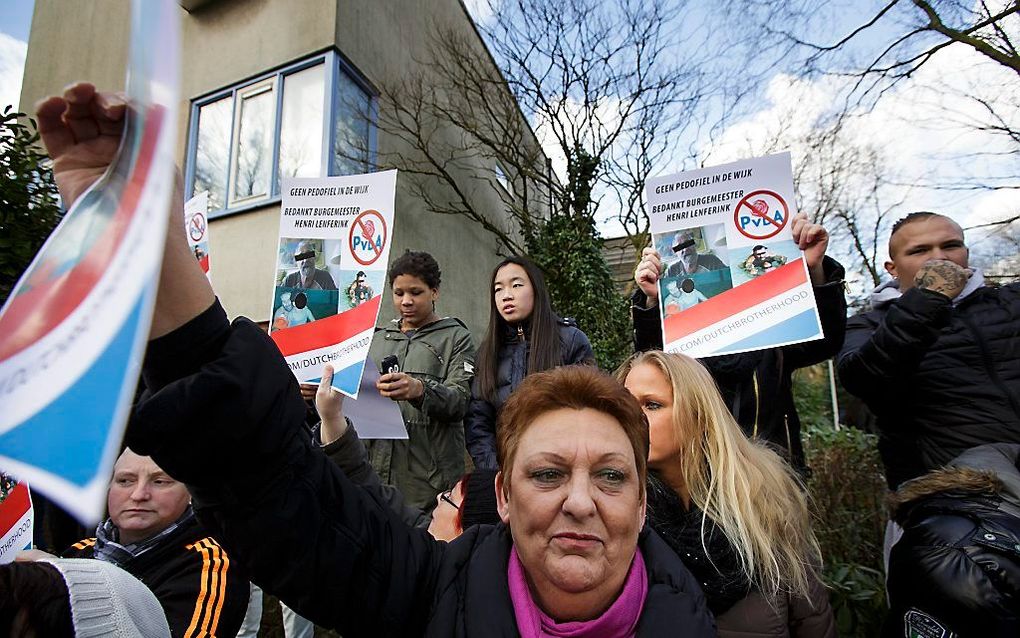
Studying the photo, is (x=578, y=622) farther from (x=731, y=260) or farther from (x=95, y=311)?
(x=731, y=260)

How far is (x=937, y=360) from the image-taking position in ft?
7.64

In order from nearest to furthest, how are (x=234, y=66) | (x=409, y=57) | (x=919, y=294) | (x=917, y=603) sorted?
(x=917, y=603)
(x=919, y=294)
(x=234, y=66)
(x=409, y=57)

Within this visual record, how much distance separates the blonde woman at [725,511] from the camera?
1692 millimetres

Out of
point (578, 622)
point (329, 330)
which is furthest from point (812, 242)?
point (329, 330)

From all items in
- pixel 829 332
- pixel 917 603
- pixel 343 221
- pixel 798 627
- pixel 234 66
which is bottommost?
pixel 798 627

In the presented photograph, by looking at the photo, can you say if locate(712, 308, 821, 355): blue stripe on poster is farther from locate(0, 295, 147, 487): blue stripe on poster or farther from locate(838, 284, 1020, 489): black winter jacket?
locate(0, 295, 147, 487): blue stripe on poster

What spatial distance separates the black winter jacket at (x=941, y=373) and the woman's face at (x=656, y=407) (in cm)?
91

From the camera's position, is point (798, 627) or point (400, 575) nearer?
point (400, 575)

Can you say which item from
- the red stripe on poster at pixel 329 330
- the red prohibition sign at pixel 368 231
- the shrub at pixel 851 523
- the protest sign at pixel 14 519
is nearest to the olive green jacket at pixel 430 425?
the red stripe on poster at pixel 329 330

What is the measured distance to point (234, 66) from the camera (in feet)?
24.3

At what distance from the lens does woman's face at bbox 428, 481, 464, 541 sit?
185 centimetres

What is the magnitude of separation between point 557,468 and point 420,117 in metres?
9.00

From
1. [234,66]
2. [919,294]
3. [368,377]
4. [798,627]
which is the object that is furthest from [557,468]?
[234,66]

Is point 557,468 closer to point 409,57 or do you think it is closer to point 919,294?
point 919,294
